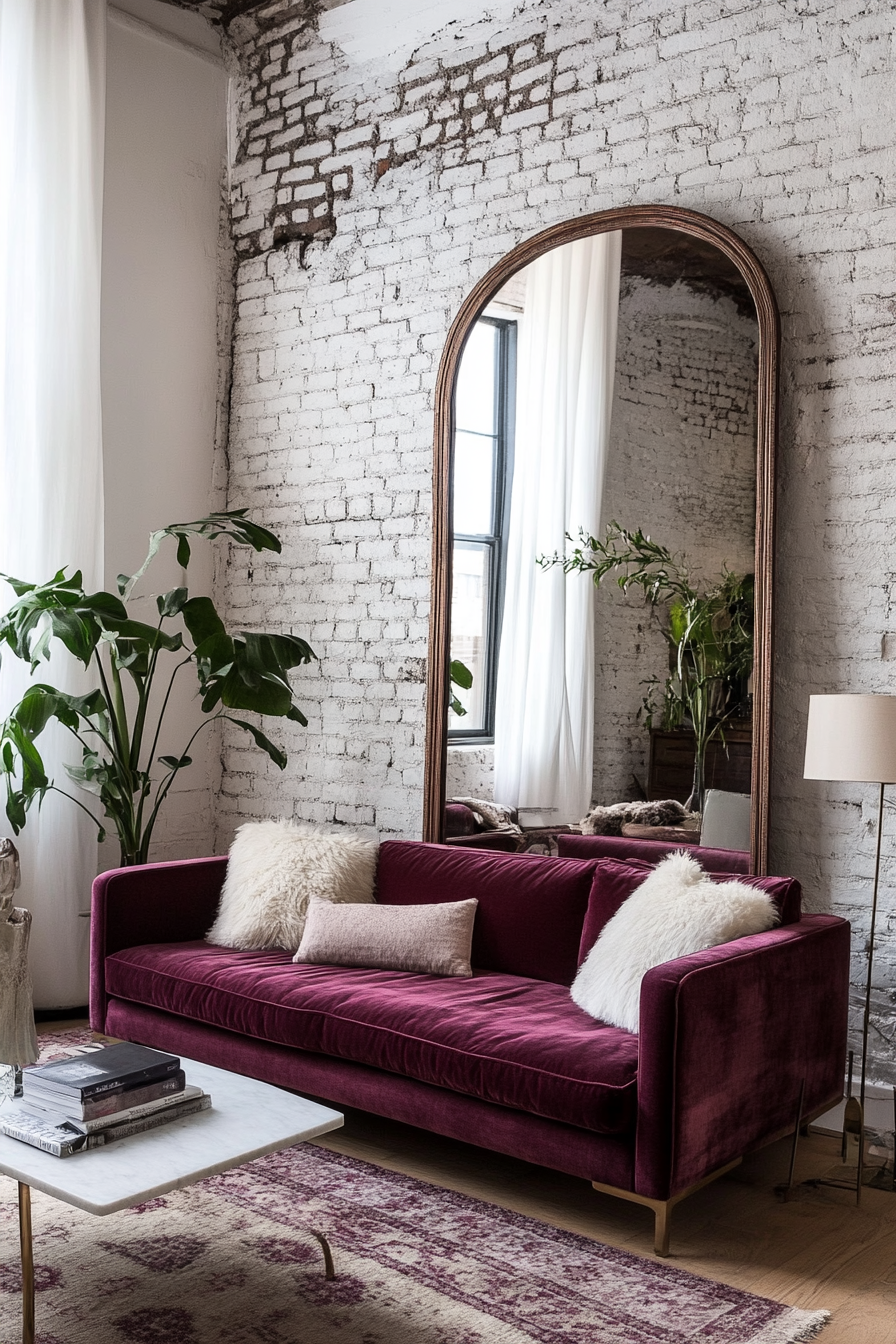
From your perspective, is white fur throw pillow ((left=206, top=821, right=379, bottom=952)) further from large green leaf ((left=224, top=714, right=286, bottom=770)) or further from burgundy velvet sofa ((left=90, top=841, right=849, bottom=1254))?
large green leaf ((left=224, top=714, right=286, bottom=770))

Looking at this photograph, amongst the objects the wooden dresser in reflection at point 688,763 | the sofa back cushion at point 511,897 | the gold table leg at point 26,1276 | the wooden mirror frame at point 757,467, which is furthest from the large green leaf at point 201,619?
the gold table leg at point 26,1276

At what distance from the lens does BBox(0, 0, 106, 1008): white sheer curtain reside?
15.0ft

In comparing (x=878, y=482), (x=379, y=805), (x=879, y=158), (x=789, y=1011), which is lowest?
(x=789, y=1011)

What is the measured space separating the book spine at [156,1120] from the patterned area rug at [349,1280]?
0.36 meters

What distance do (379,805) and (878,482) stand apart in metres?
2.23

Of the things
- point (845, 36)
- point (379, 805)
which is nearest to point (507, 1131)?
point (379, 805)

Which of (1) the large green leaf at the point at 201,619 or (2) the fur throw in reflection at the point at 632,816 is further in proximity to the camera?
(1) the large green leaf at the point at 201,619

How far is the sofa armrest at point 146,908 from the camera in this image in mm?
3988

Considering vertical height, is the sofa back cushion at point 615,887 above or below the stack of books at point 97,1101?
above

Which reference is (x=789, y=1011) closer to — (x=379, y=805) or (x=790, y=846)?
(x=790, y=846)

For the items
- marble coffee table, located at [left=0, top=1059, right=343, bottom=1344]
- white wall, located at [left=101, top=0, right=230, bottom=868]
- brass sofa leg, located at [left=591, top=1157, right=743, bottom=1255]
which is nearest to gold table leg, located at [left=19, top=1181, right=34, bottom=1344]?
marble coffee table, located at [left=0, top=1059, right=343, bottom=1344]

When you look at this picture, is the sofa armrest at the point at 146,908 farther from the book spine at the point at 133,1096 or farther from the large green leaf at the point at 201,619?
the book spine at the point at 133,1096

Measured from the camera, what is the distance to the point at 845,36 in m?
3.62

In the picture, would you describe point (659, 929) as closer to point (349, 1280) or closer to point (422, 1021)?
point (422, 1021)
